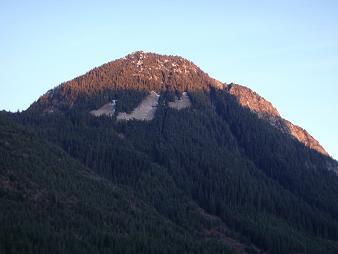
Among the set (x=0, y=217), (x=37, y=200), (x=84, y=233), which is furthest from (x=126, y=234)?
(x=0, y=217)

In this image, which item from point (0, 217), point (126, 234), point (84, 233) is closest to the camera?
point (0, 217)

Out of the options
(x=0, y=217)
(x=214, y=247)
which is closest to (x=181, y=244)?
(x=214, y=247)

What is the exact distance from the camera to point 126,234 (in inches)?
7298

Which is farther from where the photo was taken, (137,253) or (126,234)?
(126,234)

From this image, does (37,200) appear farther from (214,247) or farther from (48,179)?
(214,247)

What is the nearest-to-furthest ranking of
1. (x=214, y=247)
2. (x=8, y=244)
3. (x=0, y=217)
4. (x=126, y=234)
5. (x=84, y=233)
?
(x=8, y=244) → (x=0, y=217) → (x=84, y=233) → (x=126, y=234) → (x=214, y=247)

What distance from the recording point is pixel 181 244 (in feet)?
625

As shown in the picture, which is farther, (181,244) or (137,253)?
(181,244)

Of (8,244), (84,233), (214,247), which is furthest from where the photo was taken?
(214,247)

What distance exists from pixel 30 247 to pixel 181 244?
5819 cm

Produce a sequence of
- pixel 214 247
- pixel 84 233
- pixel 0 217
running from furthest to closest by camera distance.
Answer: pixel 214 247, pixel 84 233, pixel 0 217

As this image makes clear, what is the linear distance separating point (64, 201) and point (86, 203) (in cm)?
787

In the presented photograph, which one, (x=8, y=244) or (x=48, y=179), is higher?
(x=48, y=179)

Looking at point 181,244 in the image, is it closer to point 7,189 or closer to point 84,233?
point 84,233
